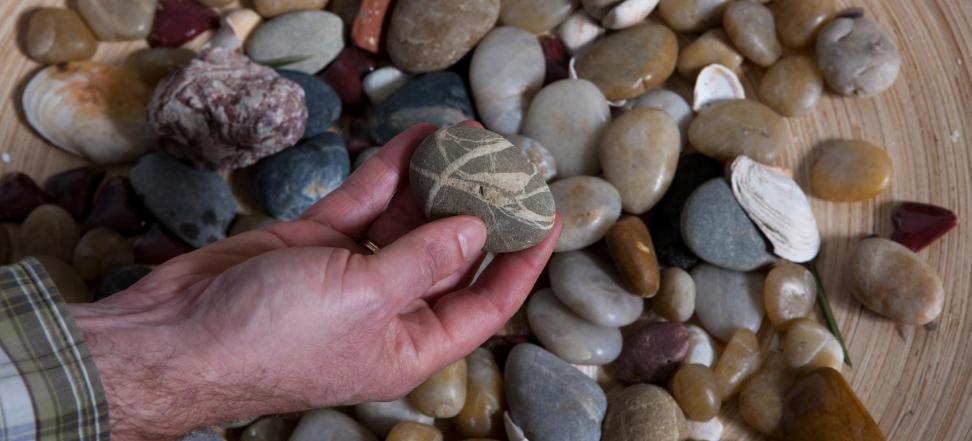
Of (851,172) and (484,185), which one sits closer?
(484,185)

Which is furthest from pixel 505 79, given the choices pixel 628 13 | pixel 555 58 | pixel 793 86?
pixel 793 86

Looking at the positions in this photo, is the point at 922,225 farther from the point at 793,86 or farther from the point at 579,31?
the point at 579,31

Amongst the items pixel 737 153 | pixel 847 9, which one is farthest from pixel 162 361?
pixel 847 9

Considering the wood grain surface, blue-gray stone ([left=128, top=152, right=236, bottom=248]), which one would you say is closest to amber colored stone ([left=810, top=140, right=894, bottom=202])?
the wood grain surface

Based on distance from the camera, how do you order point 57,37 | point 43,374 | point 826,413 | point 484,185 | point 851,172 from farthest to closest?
point 57,37, point 851,172, point 826,413, point 484,185, point 43,374

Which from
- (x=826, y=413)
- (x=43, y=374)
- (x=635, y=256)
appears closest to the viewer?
(x=43, y=374)

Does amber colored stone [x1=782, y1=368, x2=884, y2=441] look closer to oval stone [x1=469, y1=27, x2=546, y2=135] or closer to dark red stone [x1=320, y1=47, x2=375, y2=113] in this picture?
oval stone [x1=469, y1=27, x2=546, y2=135]
